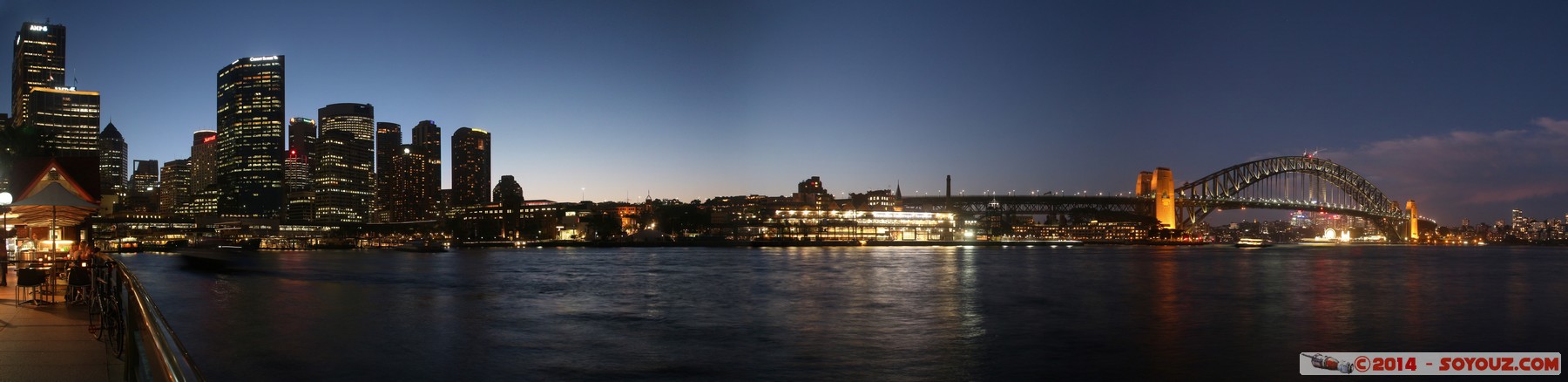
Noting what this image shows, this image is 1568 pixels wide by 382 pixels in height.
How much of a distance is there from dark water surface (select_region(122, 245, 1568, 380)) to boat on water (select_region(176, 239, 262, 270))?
2902 cm

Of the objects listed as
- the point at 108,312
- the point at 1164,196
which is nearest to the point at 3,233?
the point at 108,312

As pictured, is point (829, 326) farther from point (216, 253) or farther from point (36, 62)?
point (36, 62)

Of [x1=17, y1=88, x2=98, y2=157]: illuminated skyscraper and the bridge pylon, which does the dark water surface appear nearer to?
the bridge pylon

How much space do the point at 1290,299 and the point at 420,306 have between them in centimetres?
3045

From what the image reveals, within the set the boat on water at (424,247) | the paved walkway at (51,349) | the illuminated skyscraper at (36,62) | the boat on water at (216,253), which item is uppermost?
the illuminated skyscraper at (36,62)

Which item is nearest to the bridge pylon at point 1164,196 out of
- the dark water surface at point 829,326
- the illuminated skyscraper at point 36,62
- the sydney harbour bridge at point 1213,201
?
the sydney harbour bridge at point 1213,201

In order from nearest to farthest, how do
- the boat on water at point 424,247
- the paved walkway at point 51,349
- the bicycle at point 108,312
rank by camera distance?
the paved walkway at point 51,349 → the bicycle at point 108,312 → the boat on water at point 424,247

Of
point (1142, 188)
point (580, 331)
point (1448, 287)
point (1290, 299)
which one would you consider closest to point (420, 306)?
point (580, 331)

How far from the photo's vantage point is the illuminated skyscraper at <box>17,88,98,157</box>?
129 m

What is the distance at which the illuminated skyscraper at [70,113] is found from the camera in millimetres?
128750

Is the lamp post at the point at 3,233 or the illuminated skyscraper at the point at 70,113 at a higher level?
the illuminated skyscraper at the point at 70,113

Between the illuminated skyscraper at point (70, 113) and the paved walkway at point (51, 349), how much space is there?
14621cm

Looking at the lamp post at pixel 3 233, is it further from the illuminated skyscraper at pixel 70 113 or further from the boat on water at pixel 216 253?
the illuminated skyscraper at pixel 70 113

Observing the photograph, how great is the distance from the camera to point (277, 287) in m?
38.3
